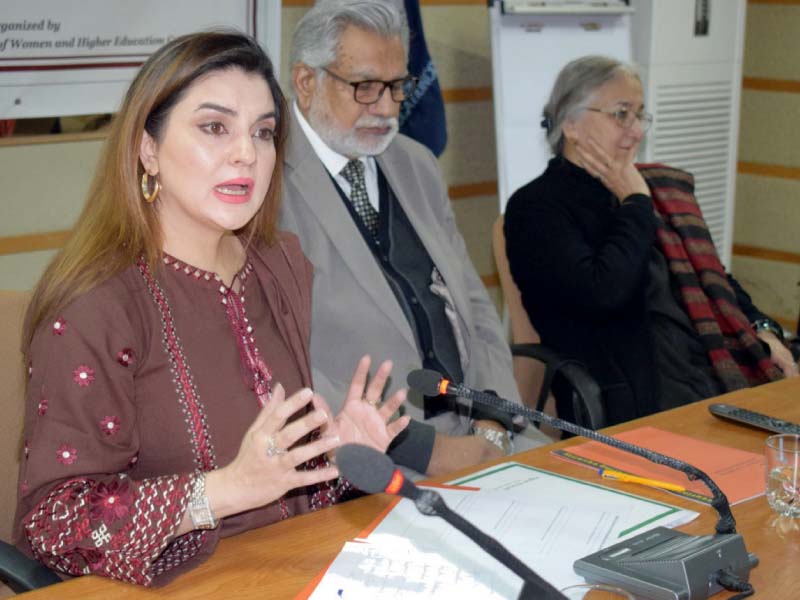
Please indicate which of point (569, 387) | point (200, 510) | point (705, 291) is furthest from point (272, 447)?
point (705, 291)

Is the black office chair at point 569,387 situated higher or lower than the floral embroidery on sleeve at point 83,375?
lower

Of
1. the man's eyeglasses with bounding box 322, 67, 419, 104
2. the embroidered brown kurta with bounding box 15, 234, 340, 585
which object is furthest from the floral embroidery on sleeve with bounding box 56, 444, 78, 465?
the man's eyeglasses with bounding box 322, 67, 419, 104

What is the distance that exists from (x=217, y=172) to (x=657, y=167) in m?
1.92

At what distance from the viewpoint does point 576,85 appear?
3219 mm

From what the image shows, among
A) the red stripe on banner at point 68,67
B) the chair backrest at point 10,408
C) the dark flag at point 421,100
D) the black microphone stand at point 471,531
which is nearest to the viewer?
the black microphone stand at point 471,531

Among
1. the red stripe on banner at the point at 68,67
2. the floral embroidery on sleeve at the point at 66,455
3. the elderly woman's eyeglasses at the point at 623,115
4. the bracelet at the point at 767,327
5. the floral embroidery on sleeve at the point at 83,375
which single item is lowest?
the bracelet at the point at 767,327

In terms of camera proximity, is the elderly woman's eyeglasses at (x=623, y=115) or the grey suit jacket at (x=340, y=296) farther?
the elderly woman's eyeglasses at (x=623, y=115)

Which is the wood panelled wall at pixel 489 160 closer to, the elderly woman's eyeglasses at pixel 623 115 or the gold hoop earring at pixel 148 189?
the elderly woman's eyeglasses at pixel 623 115

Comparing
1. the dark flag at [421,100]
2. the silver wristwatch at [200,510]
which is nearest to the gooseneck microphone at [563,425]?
the silver wristwatch at [200,510]

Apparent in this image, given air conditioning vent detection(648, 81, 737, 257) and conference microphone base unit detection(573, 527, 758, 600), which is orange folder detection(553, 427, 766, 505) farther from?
air conditioning vent detection(648, 81, 737, 257)

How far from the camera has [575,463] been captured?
1.91 meters

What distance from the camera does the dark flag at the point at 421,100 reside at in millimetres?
3592

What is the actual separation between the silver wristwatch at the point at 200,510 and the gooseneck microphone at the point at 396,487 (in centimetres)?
47

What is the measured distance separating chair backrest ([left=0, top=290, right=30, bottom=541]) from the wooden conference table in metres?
0.51
